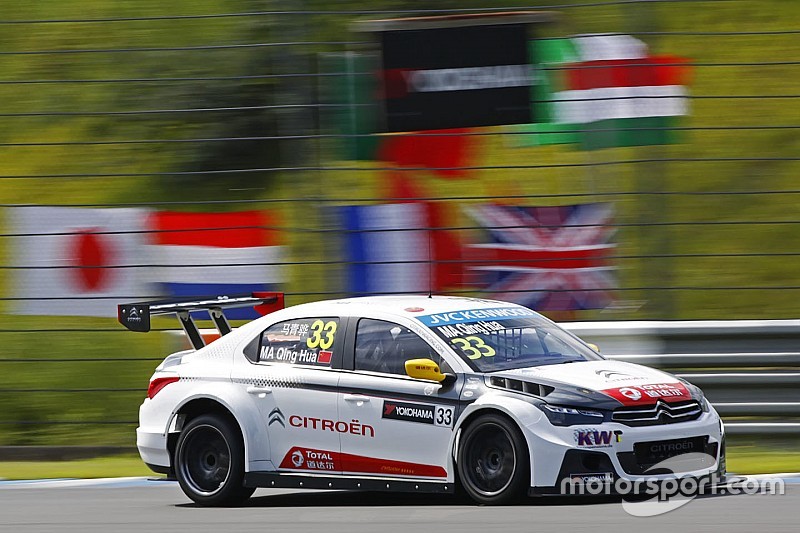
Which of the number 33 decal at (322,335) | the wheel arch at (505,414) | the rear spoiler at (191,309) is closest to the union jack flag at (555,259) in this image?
the rear spoiler at (191,309)

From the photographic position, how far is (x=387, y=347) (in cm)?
844

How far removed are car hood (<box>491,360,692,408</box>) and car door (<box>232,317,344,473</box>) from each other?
1131 mm

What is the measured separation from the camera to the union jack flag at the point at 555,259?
11.6m

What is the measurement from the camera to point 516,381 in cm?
782

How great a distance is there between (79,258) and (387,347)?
474 cm

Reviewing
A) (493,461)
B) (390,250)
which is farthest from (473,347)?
(390,250)

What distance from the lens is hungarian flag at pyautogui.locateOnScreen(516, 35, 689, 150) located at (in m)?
11.6

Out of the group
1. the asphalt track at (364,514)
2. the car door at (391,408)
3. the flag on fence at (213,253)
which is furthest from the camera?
the flag on fence at (213,253)

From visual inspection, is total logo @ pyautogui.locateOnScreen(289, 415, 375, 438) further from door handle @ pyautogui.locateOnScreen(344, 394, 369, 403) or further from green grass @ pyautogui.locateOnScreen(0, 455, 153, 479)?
green grass @ pyautogui.locateOnScreen(0, 455, 153, 479)

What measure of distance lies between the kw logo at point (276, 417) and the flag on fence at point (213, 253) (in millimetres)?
3572

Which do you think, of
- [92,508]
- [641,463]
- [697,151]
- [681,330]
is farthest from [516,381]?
[697,151]

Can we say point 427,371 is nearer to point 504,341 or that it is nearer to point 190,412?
point 504,341

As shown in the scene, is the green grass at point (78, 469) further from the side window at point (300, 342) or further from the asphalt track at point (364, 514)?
the side window at point (300, 342)

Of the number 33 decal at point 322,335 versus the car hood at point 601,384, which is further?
the number 33 decal at point 322,335
